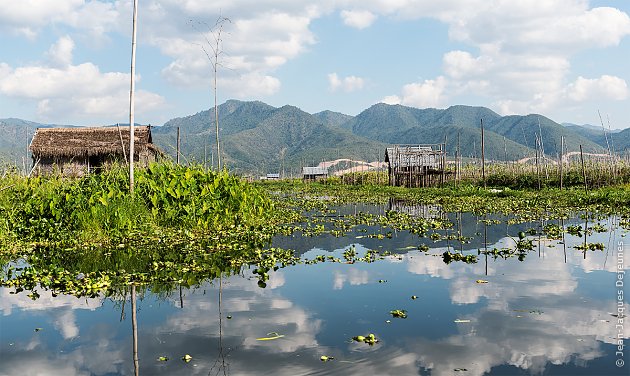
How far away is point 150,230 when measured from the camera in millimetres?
12594

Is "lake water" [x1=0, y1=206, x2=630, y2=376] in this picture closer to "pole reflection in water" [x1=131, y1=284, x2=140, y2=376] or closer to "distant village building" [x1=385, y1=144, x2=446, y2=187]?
"pole reflection in water" [x1=131, y1=284, x2=140, y2=376]

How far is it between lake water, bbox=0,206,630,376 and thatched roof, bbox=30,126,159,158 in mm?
27798

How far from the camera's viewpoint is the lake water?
16.7 feet

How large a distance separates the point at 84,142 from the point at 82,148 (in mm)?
735

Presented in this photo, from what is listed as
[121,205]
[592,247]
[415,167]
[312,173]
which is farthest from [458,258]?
[312,173]

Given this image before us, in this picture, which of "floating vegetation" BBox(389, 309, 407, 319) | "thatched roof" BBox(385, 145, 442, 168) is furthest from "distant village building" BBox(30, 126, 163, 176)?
"floating vegetation" BBox(389, 309, 407, 319)

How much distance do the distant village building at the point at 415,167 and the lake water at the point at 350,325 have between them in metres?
34.9

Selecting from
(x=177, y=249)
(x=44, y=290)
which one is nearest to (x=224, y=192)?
(x=177, y=249)

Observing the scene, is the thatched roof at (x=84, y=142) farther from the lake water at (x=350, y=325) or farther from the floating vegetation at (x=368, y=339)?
the floating vegetation at (x=368, y=339)

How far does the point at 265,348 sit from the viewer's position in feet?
18.2

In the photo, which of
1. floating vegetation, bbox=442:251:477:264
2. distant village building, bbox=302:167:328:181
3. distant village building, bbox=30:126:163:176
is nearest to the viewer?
floating vegetation, bbox=442:251:477:264

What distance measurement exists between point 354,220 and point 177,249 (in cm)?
857

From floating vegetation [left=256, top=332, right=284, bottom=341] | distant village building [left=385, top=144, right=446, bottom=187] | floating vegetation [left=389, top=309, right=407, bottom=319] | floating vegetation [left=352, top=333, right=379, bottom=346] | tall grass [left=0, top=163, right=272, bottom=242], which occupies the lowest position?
floating vegetation [left=256, top=332, right=284, bottom=341]

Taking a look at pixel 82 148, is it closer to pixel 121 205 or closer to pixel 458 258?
pixel 121 205
